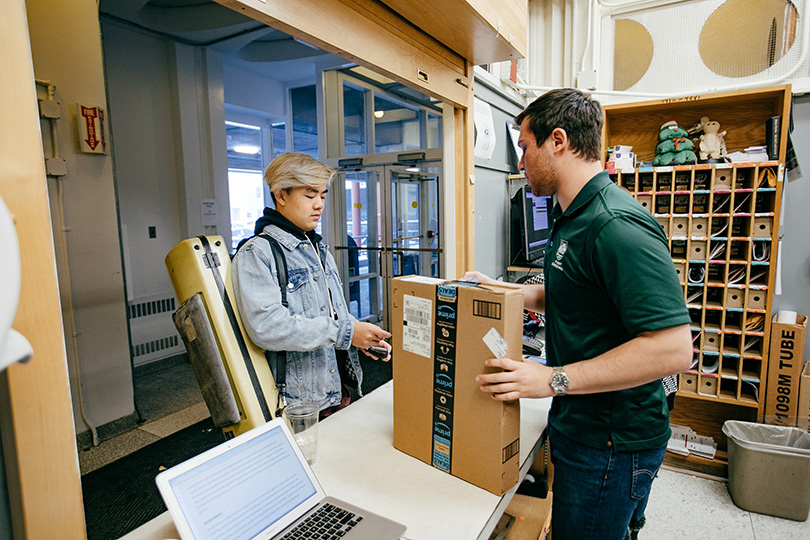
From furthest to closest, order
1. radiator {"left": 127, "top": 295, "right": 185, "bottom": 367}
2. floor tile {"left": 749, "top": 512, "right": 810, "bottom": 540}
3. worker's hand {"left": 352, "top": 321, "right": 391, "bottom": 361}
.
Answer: radiator {"left": 127, "top": 295, "right": 185, "bottom": 367}
floor tile {"left": 749, "top": 512, "right": 810, "bottom": 540}
worker's hand {"left": 352, "top": 321, "right": 391, "bottom": 361}

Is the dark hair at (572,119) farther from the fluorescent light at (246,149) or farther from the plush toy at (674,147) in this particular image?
the fluorescent light at (246,149)

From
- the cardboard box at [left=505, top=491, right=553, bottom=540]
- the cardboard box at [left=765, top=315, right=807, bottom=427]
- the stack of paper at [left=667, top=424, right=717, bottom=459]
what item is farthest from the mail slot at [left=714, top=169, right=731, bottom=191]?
the cardboard box at [left=505, top=491, right=553, bottom=540]

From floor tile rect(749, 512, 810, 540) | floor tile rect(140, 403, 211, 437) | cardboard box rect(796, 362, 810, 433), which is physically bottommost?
floor tile rect(749, 512, 810, 540)

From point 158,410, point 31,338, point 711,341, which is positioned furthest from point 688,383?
point 158,410

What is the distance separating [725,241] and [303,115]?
6.04 metres

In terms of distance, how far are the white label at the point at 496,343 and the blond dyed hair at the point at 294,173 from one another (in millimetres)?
846

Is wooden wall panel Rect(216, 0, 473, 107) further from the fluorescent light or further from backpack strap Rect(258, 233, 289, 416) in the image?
the fluorescent light

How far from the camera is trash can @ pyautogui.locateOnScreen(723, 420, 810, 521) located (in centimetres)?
229

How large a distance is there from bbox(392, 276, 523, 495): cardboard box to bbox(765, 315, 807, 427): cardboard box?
2343 mm

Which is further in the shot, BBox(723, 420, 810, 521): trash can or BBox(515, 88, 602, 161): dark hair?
BBox(723, 420, 810, 521): trash can

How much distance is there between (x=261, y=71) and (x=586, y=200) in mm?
6083

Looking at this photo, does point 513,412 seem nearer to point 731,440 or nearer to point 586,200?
point 586,200

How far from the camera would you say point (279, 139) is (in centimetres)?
733

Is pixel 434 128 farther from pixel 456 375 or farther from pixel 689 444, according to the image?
pixel 456 375
